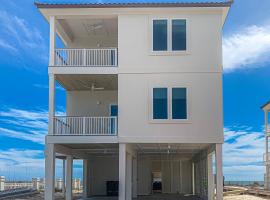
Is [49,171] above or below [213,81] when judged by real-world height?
below

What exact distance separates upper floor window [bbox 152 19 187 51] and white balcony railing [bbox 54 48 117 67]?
1957mm

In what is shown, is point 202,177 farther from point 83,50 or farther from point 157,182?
point 157,182

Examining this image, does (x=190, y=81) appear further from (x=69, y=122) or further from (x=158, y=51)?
(x=69, y=122)

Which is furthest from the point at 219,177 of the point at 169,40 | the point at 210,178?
the point at 169,40

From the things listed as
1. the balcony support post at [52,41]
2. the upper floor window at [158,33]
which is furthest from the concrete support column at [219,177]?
the balcony support post at [52,41]

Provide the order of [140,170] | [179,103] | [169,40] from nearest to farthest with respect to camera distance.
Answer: [179,103] → [169,40] → [140,170]

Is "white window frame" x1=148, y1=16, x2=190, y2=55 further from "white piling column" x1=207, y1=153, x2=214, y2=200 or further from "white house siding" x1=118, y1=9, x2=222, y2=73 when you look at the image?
"white piling column" x1=207, y1=153, x2=214, y2=200

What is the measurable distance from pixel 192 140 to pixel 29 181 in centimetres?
2515

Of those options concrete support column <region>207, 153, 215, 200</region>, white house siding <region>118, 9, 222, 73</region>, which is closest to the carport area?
concrete support column <region>207, 153, 215, 200</region>

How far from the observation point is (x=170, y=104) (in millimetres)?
20672

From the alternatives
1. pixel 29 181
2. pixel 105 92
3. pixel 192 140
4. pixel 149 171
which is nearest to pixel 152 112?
pixel 192 140

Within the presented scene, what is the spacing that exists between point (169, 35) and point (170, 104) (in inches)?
118

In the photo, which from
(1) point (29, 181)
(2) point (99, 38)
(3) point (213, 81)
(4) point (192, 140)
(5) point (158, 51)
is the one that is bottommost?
(1) point (29, 181)

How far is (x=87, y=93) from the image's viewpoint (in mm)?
26578
